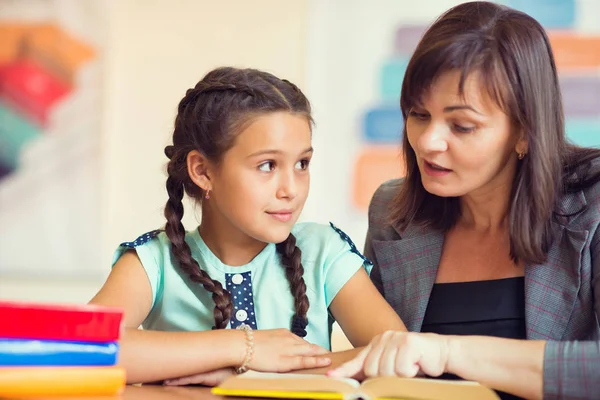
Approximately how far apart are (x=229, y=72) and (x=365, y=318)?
0.60 m

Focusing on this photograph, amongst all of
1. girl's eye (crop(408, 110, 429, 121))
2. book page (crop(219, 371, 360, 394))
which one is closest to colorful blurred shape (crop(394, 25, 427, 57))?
girl's eye (crop(408, 110, 429, 121))

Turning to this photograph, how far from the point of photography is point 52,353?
1029mm

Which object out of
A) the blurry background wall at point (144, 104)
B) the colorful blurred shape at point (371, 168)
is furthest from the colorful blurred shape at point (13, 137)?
the colorful blurred shape at point (371, 168)

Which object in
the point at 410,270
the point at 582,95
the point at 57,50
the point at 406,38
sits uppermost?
the point at 57,50

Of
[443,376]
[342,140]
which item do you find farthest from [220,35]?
[443,376]

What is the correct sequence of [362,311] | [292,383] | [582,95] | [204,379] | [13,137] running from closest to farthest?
1. [292,383]
2. [204,379]
3. [362,311]
4. [582,95]
5. [13,137]

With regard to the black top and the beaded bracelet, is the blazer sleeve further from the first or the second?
the beaded bracelet

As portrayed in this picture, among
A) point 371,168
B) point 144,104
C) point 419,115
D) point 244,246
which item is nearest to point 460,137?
point 419,115

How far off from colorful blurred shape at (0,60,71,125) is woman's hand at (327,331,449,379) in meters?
3.29

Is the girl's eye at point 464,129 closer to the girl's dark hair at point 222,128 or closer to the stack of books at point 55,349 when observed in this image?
the girl's dark hair at point 222,128

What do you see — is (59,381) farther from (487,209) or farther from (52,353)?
(487,209)

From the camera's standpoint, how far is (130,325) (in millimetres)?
1533

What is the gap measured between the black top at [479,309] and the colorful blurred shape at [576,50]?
2.28m

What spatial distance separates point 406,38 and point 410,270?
2280 millimetres
